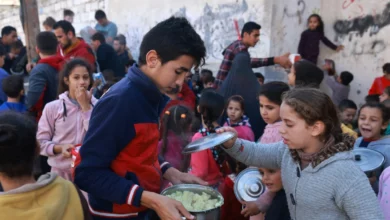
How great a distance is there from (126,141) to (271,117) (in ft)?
4.97

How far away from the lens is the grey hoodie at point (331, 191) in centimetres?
172

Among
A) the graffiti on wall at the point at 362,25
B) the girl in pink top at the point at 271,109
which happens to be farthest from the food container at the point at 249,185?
the graffiti on wall at the point at 362,25

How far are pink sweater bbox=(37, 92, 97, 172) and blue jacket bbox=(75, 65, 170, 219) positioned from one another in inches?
57.2

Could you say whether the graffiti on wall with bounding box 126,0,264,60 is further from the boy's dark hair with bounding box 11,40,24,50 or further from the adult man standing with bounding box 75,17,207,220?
the adult man standing with bounding box 75,17,207,220

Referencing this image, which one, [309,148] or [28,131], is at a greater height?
[28,131]

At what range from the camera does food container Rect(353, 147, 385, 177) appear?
2760 mm

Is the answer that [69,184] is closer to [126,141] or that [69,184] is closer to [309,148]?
[126,141]

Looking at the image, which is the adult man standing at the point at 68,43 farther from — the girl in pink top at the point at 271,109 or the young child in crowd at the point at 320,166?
the young child in crowd at the point at 320,166

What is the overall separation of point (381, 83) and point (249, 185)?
175 inches

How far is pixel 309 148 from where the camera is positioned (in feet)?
6.53

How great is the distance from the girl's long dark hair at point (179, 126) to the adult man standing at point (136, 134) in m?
1.58

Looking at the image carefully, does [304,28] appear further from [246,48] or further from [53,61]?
[53,61]

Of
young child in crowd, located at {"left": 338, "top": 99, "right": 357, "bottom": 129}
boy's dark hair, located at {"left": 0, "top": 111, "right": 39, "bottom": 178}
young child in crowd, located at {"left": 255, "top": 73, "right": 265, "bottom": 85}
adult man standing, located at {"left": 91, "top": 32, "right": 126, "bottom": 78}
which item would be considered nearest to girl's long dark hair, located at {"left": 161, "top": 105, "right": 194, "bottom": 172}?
boy's dark hair, located at {"left": 0, "top": 111, "right": 39, "bottom": 178}

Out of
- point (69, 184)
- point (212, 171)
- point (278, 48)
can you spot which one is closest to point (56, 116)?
point (212, 171)
